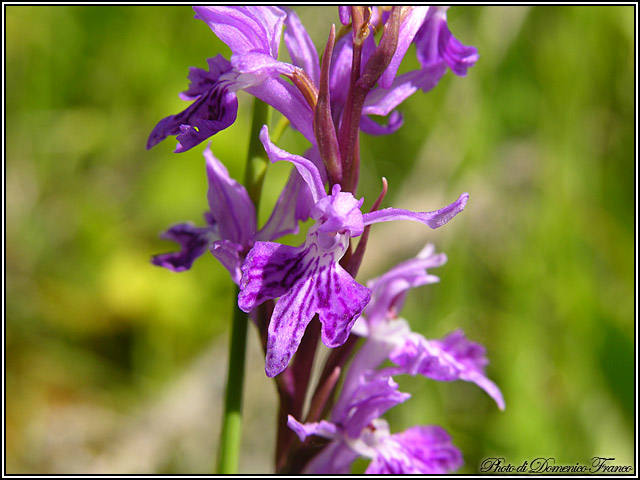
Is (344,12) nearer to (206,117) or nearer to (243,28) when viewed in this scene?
(243,28)

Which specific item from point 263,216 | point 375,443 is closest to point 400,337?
point 375,443

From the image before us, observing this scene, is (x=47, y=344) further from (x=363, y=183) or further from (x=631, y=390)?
(x=631, y=390)

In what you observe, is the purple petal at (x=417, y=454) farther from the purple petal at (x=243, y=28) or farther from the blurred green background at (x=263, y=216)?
the blurred green background at (x=263, y=216)

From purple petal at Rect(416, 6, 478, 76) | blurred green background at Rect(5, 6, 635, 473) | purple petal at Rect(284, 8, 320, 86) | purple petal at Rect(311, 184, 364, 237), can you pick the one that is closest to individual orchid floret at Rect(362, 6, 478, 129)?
purple petal at Rect(416, 6, 478, 76)

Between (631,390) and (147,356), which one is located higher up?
(631,390)

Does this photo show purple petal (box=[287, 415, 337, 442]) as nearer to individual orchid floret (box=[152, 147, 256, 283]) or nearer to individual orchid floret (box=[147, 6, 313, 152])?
individual orchid floret (box=[152, 147, 256, 283])

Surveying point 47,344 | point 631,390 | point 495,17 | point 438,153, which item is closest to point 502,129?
point 438,153

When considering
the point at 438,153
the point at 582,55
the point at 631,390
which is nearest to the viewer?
the point at 631,390
